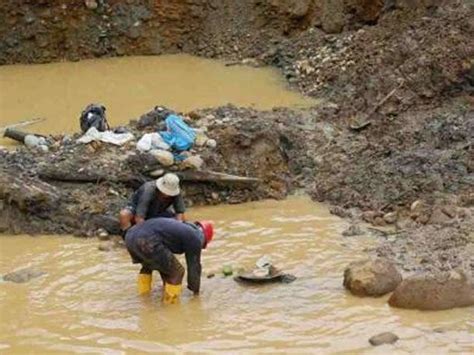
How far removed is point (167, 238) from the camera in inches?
316

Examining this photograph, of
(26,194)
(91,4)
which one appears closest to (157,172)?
(26,194)

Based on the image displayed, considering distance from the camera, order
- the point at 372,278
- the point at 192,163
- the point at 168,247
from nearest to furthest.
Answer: the point at 372,278 < the point at 168,247 < the point at 192,163

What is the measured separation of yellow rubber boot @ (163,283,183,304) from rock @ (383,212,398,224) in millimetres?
2868

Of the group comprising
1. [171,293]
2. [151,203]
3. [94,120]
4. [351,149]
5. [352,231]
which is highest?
[94,120]

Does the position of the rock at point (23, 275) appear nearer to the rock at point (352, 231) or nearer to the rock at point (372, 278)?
the rock at point (372, 278)

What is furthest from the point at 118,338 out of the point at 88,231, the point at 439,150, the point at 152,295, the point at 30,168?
the point at 439,150

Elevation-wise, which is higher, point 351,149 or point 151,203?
point 351,149

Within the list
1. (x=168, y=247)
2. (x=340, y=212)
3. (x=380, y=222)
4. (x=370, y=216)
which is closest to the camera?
(x=168, y=247)

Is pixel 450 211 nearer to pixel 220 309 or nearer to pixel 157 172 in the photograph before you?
pixel 220 309

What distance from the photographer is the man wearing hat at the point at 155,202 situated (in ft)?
26.9

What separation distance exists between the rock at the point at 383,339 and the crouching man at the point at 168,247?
1.86 m

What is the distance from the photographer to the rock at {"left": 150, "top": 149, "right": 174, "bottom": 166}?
10609mm

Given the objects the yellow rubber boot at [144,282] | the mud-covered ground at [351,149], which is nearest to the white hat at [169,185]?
the yellow rubber boot at [144,282]

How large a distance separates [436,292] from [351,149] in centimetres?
460
